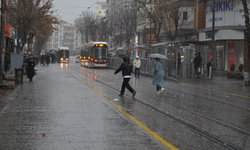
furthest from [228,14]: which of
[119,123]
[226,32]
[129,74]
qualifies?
[119,123]

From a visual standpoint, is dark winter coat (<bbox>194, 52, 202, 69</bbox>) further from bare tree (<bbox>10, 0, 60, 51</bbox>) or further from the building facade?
bare tree (<bbox>10, 0, 60, 51</bbox>)

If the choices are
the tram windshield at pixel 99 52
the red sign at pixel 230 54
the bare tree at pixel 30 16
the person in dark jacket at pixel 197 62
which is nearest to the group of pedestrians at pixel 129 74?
the person in dark jacket at pixel 197 62

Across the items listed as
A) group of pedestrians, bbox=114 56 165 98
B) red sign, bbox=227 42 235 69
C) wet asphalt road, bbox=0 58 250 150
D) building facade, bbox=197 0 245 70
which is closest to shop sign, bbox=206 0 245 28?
building facade, bbox=197 0 245 70

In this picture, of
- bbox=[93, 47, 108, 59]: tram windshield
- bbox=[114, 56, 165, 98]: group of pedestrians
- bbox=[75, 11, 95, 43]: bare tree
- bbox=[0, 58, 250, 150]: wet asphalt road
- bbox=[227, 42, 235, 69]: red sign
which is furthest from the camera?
bbox=[75, 11, 95, 43]: bare tree

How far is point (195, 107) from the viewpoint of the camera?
501 inches

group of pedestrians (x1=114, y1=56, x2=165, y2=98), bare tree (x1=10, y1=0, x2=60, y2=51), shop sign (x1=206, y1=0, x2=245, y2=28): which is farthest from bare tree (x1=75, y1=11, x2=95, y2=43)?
group of pedestrians (x1=114, y1=56, x2=165, y2=98)

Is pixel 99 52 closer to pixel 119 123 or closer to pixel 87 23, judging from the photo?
pixel 119 123

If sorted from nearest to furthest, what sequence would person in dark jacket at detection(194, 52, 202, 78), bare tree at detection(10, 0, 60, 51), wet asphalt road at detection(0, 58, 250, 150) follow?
wet asphalt road at detection(0, 58, 250, 150) < person in dark jacket at detection(194, 52, 202, 78) < bare tree at detection(10, 0, 60, 51)

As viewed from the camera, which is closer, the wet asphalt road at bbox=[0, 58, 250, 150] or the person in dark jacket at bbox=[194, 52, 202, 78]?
the wet asphalt road at bbox=[0, 58, 250, 150]

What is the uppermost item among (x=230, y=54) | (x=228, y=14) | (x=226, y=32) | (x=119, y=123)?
(x=228, y=14)

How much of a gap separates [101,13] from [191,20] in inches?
5745

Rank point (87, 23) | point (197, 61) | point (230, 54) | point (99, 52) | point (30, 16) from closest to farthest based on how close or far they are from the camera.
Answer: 1. point (197, 61)
2. point (30, 16)
3. point (230, 54)
4. point (99, 52)
5. point (87, 23)

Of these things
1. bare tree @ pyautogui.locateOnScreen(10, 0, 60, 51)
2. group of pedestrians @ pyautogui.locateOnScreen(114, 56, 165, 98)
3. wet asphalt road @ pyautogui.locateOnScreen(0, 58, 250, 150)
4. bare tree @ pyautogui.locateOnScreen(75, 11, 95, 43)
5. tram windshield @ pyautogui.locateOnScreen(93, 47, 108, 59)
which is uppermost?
bare tree @ pyautogui.locateOnScreen(75, 11, 95, 43)

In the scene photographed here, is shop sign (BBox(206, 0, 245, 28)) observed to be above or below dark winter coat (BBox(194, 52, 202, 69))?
above
